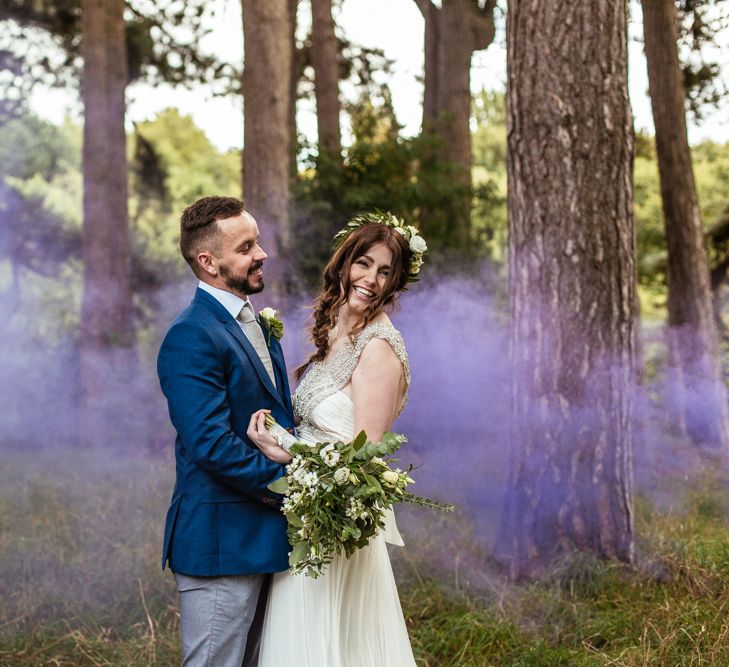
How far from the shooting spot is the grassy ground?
4.39 m

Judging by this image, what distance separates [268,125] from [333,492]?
715 centimetres

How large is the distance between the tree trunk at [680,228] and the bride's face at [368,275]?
842 centimetres

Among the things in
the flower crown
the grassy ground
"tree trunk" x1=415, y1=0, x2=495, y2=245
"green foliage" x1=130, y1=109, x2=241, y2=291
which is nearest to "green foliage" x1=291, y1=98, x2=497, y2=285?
"tree trunk" x1=415, y1=0, x2=495, y2=245

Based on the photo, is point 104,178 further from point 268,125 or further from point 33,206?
point 33,206

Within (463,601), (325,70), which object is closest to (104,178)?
(325,70)

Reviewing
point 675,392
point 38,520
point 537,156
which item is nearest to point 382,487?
point 537,156

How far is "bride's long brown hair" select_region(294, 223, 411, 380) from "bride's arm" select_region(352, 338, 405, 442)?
137 millimetres

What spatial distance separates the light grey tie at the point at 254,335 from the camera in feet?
10.5

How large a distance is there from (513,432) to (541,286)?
853mm

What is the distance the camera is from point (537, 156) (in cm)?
523

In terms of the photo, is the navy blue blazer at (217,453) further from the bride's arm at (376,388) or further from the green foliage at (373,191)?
the green foliage at (373,191)

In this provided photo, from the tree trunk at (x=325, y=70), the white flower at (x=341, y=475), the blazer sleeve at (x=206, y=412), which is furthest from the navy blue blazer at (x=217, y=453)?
the tree trunk at (x=325, y=70)

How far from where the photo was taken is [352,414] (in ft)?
10.6

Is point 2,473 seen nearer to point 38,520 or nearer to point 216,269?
point 38,520
